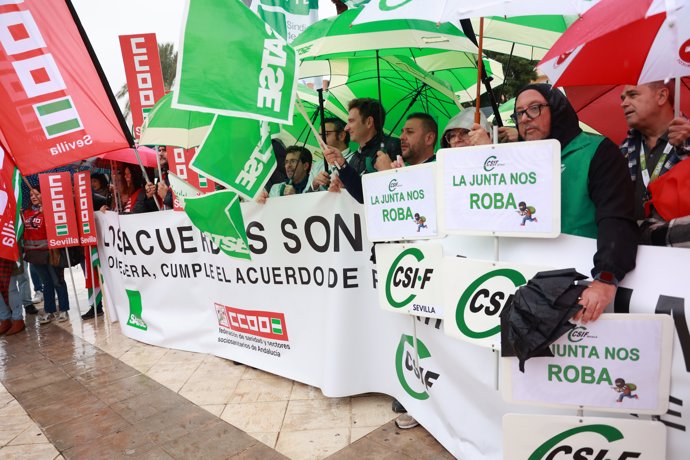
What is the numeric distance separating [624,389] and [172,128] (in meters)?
4.57

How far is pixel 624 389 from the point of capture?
1821mm

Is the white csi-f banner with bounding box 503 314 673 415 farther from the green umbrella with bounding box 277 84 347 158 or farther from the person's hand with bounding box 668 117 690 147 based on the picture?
the green umbrella with bounding box 277 84 347 158

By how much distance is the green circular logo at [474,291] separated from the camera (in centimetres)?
218

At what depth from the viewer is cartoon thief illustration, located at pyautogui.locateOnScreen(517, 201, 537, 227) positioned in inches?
82.7

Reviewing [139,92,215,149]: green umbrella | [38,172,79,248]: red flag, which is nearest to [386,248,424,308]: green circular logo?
[139,92,215,149]: green umbrella

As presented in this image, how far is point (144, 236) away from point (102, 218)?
49.1 inches

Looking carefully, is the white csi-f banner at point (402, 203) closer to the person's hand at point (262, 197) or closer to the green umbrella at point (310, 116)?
the person's hand at point (262, 197)

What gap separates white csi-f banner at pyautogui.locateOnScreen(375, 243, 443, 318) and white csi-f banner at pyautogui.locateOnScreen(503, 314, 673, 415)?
808 mm

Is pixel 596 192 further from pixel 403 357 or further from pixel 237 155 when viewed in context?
pixel 237 155

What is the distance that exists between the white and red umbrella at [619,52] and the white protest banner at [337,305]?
2.88 feet

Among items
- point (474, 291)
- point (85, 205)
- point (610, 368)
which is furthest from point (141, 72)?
point (610, 368)

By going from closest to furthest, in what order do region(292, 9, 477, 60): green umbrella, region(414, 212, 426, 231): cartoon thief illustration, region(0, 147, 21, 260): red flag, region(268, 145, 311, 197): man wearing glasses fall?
region(414, 212, 426, 231): cartoon thief illustration < region(292, 9, 477, 60): green umbrella < region(0, 147, 21, 260): red flag < region(268, 145, 311, 197): man wearing glasses

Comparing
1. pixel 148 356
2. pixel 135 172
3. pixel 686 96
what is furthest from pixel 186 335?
pixel 686 96

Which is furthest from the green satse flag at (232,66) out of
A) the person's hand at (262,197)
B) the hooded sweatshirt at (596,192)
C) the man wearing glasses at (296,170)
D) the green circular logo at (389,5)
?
the man wearing glasses at (296,170)
